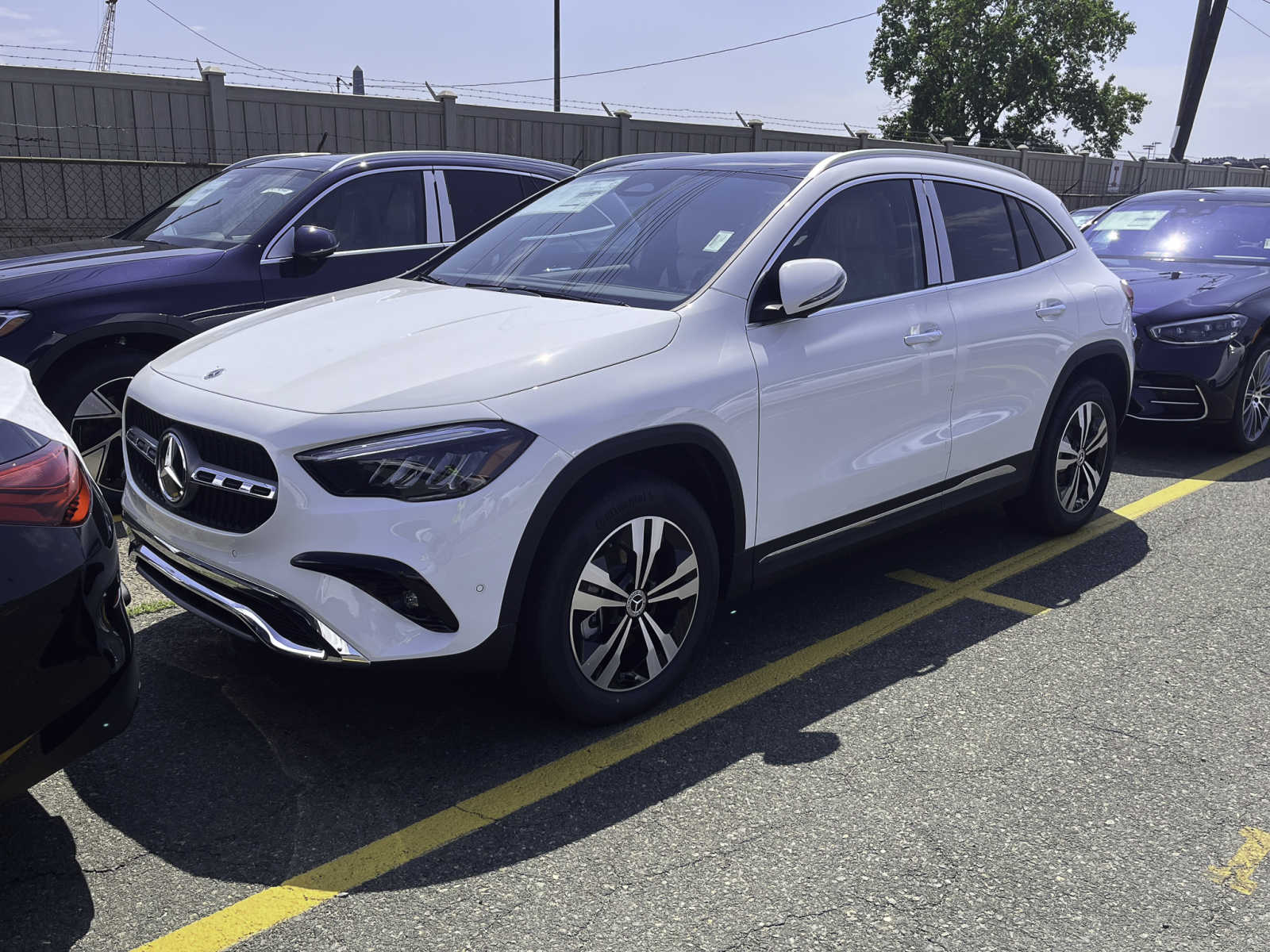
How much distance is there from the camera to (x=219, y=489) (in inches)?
125

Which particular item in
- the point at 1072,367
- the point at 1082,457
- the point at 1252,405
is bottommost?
the point at 1252,405

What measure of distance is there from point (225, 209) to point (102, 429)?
1652 mm

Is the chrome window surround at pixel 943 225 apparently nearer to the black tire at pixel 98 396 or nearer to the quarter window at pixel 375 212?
the quarter window at pixel 375 212

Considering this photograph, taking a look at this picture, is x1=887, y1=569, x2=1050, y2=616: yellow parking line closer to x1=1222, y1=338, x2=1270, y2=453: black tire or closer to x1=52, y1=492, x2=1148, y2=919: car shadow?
x1=52, y1=492, x2=1148, y2=919: car shadow

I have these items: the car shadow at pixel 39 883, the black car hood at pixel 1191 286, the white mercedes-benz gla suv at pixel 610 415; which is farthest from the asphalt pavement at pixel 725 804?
the black car hood at pixel 1191 286

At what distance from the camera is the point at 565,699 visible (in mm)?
3393

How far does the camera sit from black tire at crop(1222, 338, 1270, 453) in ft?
24.1

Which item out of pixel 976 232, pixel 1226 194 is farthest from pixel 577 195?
pixel 1226 194

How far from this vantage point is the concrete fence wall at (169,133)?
36.9 feet

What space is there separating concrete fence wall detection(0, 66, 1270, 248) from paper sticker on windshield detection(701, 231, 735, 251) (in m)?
8.63

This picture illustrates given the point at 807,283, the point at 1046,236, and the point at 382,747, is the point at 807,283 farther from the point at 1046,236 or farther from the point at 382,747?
the point at 1046,236

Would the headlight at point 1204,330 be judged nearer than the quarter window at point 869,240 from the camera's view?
No

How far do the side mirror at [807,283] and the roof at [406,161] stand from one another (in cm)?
290

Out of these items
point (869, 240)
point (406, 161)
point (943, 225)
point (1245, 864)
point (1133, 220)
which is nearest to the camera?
point (1245, 864)
